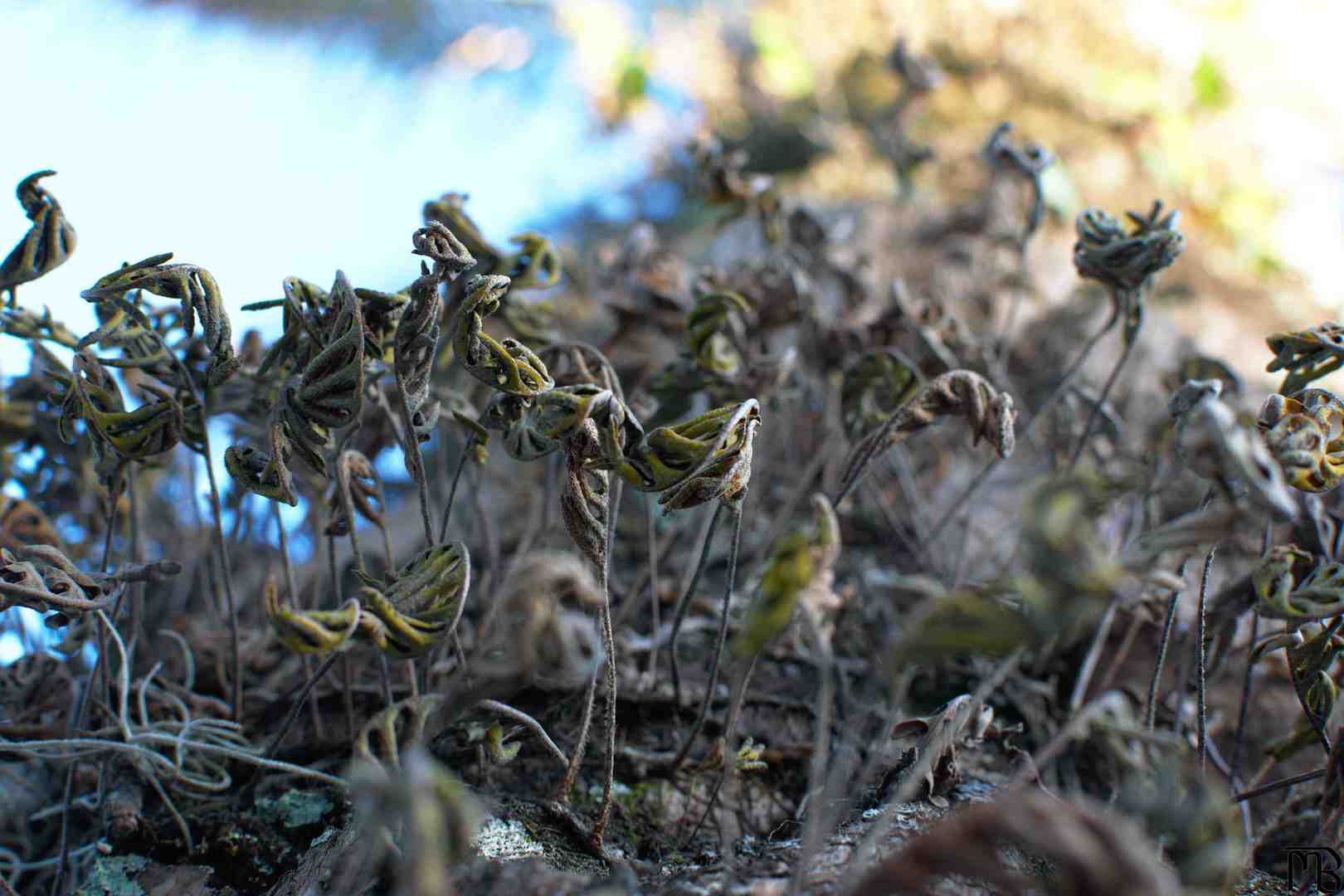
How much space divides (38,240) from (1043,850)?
1260 millimetres

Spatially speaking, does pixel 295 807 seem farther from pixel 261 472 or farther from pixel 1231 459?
pixel 1231 459

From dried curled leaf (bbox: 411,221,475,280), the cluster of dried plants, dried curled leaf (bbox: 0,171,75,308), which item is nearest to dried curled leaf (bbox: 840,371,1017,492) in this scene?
the cluster of dried plants

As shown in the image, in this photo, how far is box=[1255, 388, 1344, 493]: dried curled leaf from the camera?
965 millimetres

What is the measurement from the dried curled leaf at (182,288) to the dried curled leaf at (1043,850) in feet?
A: 2.84

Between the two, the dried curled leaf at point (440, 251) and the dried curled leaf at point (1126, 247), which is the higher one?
the dried curled leaf at point (1126, 247)

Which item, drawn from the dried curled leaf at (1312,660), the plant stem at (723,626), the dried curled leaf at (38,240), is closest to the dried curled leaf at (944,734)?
the plant stem at (723,626)

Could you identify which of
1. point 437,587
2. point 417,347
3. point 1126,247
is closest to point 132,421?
point 417,347

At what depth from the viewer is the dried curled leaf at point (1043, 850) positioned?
0.62 metres

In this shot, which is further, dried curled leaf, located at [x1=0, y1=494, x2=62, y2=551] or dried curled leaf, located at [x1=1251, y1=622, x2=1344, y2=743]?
dried curled leaf, located at [x1=0, y1=494, x2=62, y2=551]

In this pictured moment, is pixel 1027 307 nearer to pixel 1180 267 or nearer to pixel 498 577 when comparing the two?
pixel 1180 267

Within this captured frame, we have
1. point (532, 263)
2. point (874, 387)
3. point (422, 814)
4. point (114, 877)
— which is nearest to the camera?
point (422, 814)

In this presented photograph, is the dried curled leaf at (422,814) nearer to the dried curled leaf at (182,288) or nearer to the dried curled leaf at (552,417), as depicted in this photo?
the dried curled leaf at (552,417)

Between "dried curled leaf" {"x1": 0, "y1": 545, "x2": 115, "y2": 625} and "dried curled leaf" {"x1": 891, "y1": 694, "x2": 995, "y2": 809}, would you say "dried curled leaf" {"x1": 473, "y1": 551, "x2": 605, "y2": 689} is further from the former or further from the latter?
"dried curled leaf" {"x1": 0, "y1": 545, "x2": 115, "y2": 625}

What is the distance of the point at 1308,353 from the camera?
1194mm
